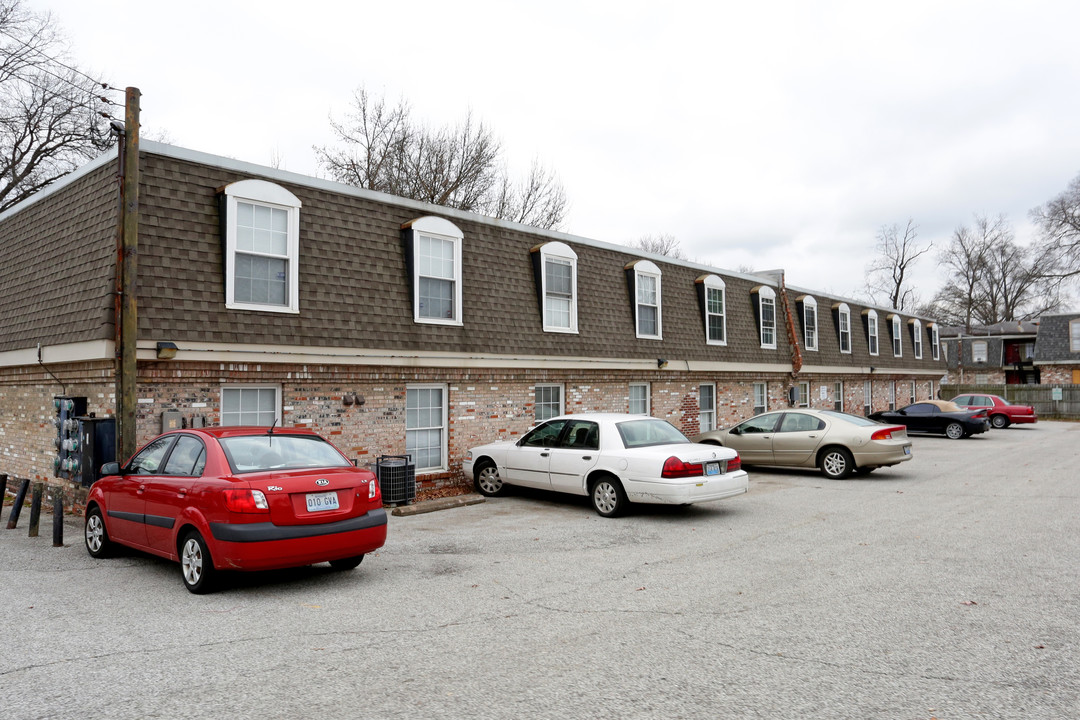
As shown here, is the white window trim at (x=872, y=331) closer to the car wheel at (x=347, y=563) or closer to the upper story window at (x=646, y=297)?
the upper story window at (x=646, y=297)

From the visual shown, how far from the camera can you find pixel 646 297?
17.5 meters

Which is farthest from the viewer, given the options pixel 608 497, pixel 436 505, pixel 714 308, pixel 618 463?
pixel 714 308

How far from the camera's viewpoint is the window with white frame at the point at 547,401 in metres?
15.2

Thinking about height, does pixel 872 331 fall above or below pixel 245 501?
above

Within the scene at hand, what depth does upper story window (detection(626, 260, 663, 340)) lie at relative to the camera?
55.6 ft

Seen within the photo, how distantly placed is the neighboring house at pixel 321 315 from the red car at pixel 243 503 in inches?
106

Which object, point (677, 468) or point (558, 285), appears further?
point (558, 285)

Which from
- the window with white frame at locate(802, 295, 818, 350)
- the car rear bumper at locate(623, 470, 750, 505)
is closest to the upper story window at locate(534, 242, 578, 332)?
the car rear bumper at locate(623, 470, 750, 505)

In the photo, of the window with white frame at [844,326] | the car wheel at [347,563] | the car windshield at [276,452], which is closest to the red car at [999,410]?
the window with white frame at [844,326]

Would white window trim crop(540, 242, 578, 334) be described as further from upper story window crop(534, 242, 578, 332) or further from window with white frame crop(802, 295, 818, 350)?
window with white frame crop(802, 295, 818, 350)

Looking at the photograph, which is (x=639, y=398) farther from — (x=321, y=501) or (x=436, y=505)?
(x=321, y=501)

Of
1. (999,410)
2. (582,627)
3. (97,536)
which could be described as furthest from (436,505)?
(999,410)

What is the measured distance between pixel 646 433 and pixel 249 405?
5.92 m

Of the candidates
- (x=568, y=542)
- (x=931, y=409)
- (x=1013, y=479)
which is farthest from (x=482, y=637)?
(x=931, y=409)
